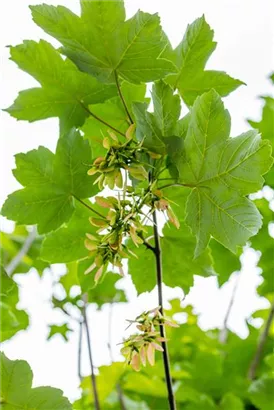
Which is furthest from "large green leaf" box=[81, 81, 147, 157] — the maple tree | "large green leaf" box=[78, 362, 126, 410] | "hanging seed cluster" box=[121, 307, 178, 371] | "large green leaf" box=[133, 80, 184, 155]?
"large green leaf" box=[78, 362, 126, 410]

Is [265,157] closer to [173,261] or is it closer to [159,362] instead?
[173,261]

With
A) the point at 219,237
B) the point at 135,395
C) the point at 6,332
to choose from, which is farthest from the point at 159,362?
the point at 219,237

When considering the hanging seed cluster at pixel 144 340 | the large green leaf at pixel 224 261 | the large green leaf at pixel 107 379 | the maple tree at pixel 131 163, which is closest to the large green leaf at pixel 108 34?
the maple tree at pixel 131 163

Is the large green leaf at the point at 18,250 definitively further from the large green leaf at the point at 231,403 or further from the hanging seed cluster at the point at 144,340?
the hanging seed cluster at the point at 144,340

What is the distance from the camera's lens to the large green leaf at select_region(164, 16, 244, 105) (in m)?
0.64

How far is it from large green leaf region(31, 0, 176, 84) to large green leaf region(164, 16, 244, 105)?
0.06 m

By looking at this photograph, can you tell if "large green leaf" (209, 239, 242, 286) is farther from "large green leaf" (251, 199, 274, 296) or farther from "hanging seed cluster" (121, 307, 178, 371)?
"hanging seed cluster" (121, 307, 178, 371)

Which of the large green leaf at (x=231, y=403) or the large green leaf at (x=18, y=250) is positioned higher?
the large green leaf at (x=18, y=250)

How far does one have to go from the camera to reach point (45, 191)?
26.8 inches

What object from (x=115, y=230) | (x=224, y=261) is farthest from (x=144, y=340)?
(x=224, y=261)

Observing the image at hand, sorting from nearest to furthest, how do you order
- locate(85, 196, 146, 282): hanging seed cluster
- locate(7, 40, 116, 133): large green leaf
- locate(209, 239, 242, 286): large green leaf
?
locate(85, 196, 146, 282): hanging seed cluster → locate(7, 40, 116, 133): large green leaf → locate(209, 239, 242, 286): large green leaf

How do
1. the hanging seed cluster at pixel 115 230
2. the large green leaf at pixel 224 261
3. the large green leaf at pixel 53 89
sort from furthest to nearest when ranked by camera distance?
1. the large green leaf at pixel 224 261
2. the large green leaf at pixel 53 89
3. the hanging seed cluster at pixel 115 230

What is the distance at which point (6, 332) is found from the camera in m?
0.77

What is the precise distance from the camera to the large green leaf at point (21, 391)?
553 millimetres
